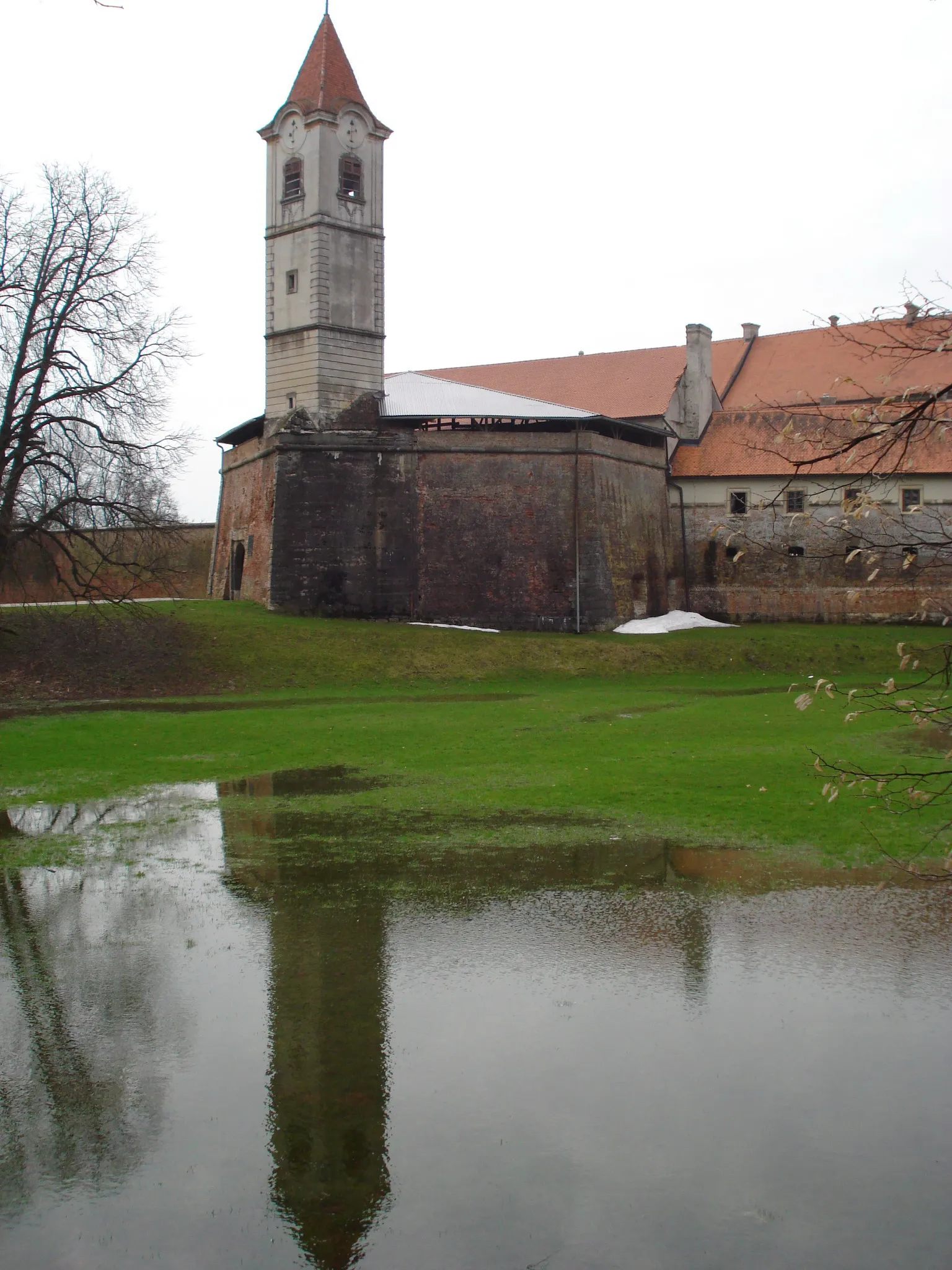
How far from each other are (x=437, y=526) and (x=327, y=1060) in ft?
95.5

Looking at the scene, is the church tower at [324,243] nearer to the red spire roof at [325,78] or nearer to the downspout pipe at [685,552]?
the red spire roof at [325,78]

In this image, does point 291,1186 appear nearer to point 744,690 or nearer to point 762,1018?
point 762,1018

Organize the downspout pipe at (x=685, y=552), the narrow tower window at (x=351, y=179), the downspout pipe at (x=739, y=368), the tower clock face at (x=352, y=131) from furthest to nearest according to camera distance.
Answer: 1. the downspout pipe at (x=739, y=368)
2. the downspout pipe at (x=685, y=552)
3. the narrow tower window at (x=351, y=179)
4. the tower clock face at (x=352, y=131)

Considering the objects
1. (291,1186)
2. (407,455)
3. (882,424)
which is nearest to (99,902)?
(291,1186)

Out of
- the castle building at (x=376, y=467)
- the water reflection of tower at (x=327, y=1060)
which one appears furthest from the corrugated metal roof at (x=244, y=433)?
the water reflection of tower at (x=327, y=1060)

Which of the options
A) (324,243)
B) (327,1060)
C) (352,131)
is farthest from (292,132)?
(327,1060)

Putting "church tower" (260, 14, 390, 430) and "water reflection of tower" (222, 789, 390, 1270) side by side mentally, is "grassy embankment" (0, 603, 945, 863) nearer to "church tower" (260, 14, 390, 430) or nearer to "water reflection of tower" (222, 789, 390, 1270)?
"water reflection of tower" (222, 789, 390, 1270)

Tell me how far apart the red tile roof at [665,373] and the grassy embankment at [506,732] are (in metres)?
12.6

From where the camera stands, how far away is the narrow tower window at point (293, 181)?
34875mm

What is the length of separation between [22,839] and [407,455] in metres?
24.8

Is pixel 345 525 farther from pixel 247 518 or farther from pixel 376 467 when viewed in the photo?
pixel 247 518

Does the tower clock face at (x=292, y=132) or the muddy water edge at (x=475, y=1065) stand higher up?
the tower clock face at (x=292, y=132)

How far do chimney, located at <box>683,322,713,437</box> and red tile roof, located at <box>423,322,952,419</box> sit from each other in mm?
472

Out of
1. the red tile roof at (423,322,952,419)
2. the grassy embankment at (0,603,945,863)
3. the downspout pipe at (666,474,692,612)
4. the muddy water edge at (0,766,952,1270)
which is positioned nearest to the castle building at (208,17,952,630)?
the grassy embankment at (0,603,945,863)
